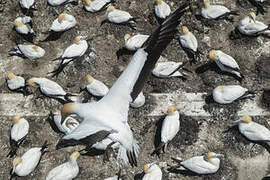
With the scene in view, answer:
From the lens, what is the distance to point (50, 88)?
7.75 metres

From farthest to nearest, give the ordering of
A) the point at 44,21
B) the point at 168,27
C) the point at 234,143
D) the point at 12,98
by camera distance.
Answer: the point at 44,21, the point at 12,98, the point at 234,143, the point at 168,27

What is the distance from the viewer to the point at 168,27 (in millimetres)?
5812

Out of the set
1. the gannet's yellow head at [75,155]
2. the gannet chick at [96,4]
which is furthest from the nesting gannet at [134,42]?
the gannet's yellow head at [75,155]

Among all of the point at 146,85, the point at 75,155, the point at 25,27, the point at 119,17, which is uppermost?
the point at 119,17

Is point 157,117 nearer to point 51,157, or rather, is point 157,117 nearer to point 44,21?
point 51,157

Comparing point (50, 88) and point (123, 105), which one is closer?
point (123, 105)

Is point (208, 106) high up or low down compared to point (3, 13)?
down

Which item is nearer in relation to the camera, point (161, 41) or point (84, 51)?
point (161, 41)

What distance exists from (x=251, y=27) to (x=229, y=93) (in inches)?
62.5

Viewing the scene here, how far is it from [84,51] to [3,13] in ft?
8.02

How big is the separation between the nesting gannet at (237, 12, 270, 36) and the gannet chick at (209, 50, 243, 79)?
779mm

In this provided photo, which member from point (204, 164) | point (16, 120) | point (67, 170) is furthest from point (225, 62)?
point (16, 120)

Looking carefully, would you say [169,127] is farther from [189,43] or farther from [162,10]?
[162,10]

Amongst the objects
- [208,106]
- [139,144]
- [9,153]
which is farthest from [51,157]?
[208,106]
